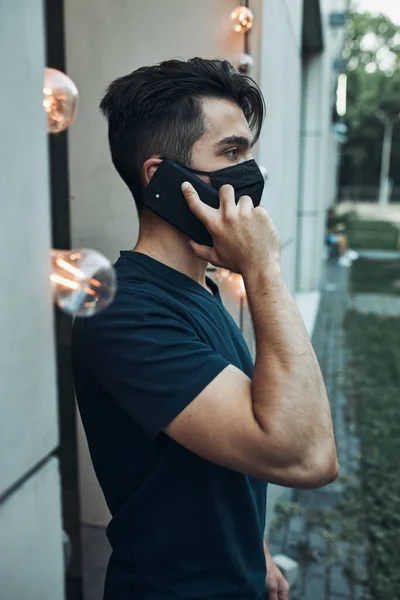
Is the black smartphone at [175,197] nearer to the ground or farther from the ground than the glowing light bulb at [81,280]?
farther from the ground

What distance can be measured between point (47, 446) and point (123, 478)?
1.62 feet

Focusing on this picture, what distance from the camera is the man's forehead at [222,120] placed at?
66.3 inches

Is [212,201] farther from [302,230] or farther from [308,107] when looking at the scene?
[308,107]

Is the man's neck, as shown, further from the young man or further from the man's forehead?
the man's forehead

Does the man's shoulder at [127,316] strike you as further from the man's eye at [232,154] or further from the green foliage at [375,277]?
the green foliage at [375,277]

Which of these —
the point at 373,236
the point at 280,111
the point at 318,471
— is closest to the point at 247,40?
the point at 280,111

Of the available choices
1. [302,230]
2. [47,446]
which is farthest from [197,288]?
[302,230]

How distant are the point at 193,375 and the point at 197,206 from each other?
1.59 ft

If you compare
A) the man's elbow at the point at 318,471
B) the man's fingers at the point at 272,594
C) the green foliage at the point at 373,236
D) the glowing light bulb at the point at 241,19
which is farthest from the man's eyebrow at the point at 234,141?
the green foliage at the point at 373,236

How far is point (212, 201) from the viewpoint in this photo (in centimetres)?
165

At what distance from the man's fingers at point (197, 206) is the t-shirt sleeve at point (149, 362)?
11.4 inches

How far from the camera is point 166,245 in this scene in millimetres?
1701

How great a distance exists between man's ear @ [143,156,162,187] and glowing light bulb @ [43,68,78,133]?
239mm

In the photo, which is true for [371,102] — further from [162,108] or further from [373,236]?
[162,108]
